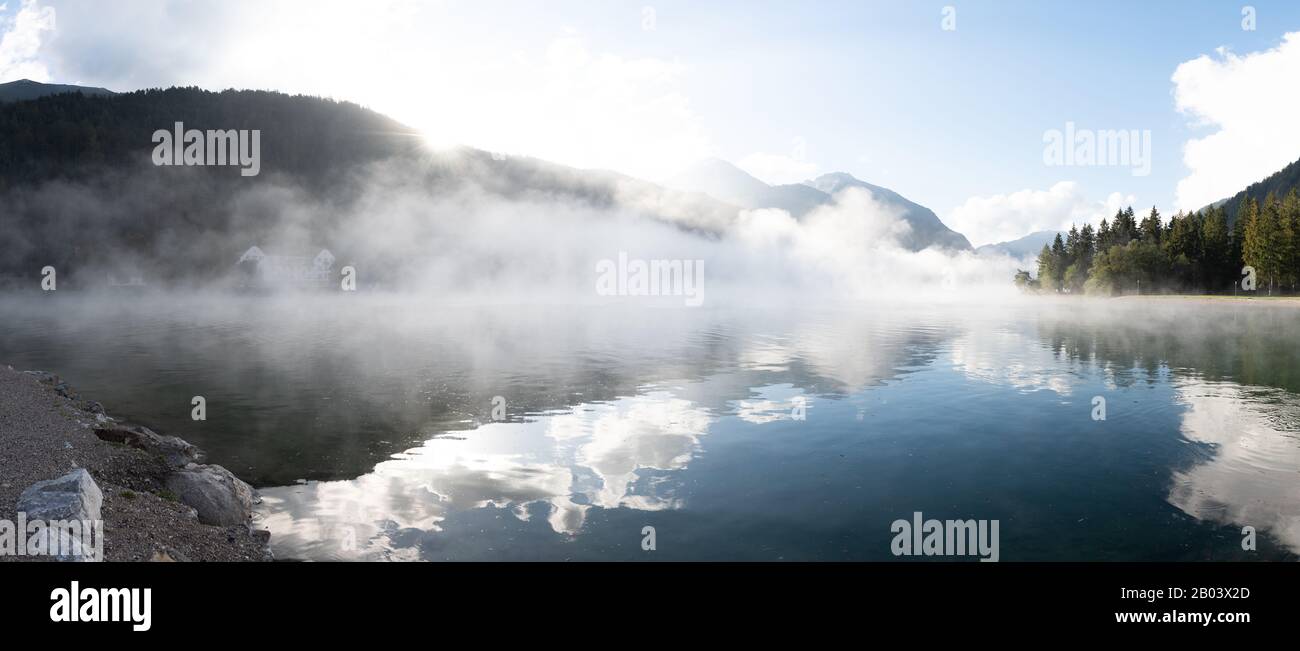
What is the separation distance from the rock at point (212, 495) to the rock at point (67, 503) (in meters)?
3.06

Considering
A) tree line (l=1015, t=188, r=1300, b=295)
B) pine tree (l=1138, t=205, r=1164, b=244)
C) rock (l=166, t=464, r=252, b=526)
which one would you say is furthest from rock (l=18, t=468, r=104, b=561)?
pine tree (l=1138, t=205, r=1164, b=244)

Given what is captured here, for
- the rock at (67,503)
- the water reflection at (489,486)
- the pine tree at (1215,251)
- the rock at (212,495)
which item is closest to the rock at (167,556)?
the rock at (67,503)

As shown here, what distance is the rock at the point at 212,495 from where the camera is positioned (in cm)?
1878

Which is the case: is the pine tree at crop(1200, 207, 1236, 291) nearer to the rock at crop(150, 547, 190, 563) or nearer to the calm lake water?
the calm lake water

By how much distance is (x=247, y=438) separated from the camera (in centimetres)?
2914

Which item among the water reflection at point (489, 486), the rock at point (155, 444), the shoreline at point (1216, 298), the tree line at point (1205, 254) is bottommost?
the water reflection at point (489, 486)

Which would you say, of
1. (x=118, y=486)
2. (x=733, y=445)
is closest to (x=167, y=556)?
(x=118, y=486)

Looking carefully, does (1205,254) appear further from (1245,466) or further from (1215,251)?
(1245,466)

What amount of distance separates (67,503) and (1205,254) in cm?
20745

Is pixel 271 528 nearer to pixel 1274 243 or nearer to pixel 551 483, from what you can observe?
pixel 551 483

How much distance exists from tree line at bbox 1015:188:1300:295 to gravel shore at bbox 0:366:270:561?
17782 centimetres

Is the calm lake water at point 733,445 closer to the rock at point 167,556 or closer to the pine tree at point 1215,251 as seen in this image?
the rock at point 167,556

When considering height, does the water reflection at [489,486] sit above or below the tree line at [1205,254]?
below

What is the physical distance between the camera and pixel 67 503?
46.9 ft
